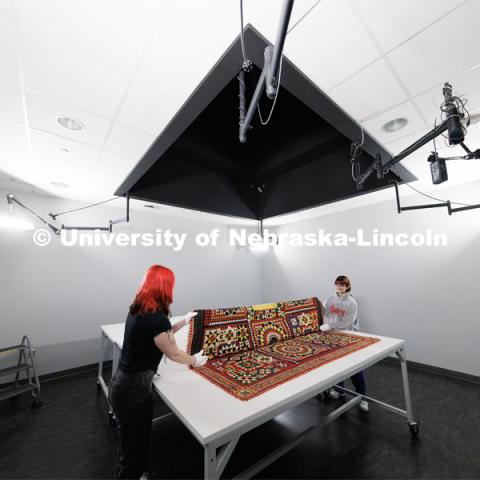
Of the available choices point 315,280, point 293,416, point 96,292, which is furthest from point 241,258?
point 293,416

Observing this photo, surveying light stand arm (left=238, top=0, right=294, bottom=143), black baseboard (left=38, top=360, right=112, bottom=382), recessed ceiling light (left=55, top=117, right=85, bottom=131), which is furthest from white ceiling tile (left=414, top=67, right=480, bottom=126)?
black baseboard (left=38, top=360, right=112, bottom=382)

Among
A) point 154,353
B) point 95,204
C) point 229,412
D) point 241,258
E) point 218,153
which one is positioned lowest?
point 229,412

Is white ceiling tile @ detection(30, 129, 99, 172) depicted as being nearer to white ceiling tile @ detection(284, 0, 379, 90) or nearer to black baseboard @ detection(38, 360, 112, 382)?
white ceiling tile @ detection(284, 0, 379, 90)

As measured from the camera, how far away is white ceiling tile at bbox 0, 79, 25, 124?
1.59 m

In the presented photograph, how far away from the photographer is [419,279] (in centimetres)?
373

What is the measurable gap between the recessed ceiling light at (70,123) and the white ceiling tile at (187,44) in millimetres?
846

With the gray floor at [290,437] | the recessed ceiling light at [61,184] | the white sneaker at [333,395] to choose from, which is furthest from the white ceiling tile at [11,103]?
the white sneaker at [333,395]

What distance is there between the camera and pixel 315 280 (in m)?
5.08

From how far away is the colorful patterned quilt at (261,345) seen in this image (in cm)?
155

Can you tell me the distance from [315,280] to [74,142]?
15.5 feet

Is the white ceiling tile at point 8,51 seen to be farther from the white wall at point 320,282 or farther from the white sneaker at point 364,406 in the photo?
the white sneaker at point 364,406

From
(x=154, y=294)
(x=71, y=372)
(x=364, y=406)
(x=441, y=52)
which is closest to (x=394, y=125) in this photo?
(x=441, y=52)

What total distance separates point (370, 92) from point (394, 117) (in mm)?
465

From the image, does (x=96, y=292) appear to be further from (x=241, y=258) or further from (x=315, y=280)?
(x=315, y=280)
